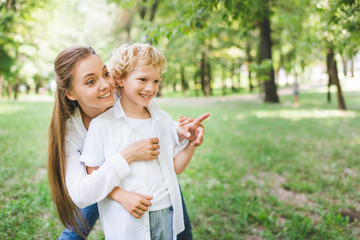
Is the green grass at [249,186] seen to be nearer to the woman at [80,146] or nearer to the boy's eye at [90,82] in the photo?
the woman at [80,146]

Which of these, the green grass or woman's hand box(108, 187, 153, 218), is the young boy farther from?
the green grass

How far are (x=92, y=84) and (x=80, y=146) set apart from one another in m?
0.44

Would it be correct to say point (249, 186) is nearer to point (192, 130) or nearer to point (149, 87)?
point (192, 130)

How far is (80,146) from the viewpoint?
175 cm

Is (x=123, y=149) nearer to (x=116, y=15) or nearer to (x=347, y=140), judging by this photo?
(x=347, y=140)

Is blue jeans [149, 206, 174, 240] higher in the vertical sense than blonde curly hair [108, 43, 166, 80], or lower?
lower

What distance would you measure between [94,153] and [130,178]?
260 mm

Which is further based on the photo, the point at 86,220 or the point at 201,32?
the point at 201,32

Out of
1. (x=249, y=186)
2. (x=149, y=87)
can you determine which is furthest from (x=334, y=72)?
(x=149, y=87)

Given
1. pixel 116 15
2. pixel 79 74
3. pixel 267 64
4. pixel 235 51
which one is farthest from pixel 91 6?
pixel 79 74

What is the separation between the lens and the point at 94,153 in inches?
61.1

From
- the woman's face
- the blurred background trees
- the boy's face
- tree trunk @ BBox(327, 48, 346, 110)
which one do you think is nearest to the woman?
the woman's face

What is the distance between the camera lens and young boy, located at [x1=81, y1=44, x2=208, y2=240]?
1.56 m

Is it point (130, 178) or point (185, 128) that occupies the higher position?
point (185, 128)
